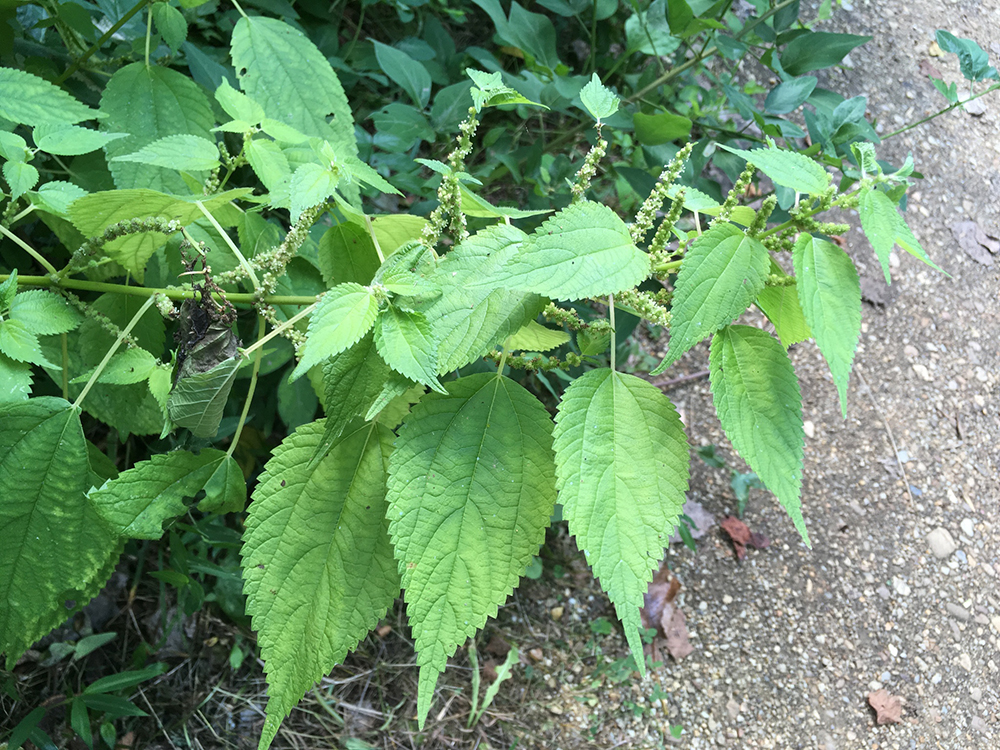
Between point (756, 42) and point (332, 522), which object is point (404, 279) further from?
point (756, 42)

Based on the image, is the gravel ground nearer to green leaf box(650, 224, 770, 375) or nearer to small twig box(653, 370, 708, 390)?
small twig box(653, 370, 708, 390)

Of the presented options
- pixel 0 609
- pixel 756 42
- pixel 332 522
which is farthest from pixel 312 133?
pixel 756 42

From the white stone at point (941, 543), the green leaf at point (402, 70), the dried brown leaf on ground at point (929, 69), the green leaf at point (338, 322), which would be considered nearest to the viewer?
the green leaf at point (338, 322)

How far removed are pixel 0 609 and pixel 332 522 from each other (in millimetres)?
398

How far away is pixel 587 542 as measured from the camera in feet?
2.28

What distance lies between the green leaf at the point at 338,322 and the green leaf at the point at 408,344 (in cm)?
2

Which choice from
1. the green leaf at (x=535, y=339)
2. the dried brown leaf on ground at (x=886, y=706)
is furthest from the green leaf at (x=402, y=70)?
the dried brown leaf on ground at (x=886, y=706)

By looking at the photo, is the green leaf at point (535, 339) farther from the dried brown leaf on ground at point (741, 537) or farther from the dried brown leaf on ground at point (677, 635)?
the dried brown leaf on ground at point (741, 537)

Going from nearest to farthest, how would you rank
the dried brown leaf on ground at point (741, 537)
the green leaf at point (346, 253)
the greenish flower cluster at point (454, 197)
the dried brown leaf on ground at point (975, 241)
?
the greenish flower cluster at point (454, 197)
the green leaf at point (346, 253)
the dried brown leaf on ground at point (741, 537)
the dried brown leaf on ground at point (975, 241)

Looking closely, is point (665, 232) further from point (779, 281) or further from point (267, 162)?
point (267, 162)

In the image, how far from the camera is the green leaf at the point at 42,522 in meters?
0.83

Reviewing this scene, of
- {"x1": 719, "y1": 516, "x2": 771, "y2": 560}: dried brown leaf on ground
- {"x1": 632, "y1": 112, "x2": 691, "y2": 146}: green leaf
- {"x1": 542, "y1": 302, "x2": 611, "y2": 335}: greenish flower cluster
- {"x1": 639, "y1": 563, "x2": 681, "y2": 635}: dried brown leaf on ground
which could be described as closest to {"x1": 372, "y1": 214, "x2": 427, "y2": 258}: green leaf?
{"x1": 542, "y1": 302, "x2": 611, "y2": 335}: greenish flower cluster

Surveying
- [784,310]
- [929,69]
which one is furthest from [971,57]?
[929,69]

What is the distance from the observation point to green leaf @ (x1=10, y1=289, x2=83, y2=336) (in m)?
0.82
